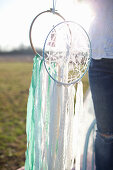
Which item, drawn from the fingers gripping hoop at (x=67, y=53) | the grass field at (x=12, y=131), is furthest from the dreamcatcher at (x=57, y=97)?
the grass field at (x=12, y=131)

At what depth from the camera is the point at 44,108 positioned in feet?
3.36

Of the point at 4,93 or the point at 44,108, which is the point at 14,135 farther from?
the point at 4,93

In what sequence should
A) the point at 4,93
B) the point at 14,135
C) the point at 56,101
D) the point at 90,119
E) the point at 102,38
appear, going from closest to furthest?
the point at 102,38
the point at 56,101
the point at 90,119
the point at 14,135
the point at 4,93

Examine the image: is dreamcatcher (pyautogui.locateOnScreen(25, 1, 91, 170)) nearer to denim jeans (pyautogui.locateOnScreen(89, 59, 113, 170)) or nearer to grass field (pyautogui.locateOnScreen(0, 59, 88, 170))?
denim jeans (pyautogui.locateOnScreen(89, 59, 113, 170))

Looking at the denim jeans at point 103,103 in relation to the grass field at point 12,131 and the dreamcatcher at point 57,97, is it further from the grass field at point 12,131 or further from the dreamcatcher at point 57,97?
the grass field at point 12,131

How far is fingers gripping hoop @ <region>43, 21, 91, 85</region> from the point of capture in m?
0.92

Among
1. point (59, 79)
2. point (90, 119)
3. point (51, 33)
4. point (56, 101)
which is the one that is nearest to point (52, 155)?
point (56, 101)

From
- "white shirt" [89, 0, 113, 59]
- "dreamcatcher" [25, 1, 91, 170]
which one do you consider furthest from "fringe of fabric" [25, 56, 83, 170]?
"white shirt" [89, 0, 113, 59]

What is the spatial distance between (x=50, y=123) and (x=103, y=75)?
35 centimetres

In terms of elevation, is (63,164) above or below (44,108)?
below

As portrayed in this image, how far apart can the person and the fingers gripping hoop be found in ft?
0.15

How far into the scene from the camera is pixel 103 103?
953mm

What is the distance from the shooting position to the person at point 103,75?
0.84 m

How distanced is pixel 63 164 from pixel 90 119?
858 mm
